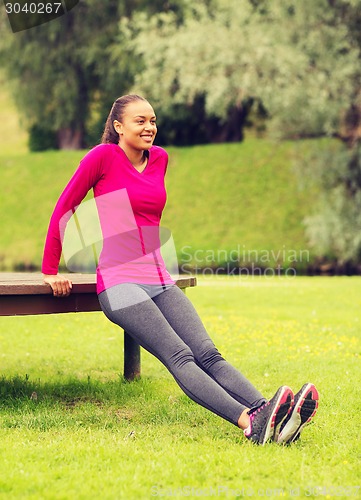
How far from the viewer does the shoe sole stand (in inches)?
175

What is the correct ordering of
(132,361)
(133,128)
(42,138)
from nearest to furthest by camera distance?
(133,128), (132,361), (42,138)

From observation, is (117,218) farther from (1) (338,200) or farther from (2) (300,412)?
(1) (338,200)

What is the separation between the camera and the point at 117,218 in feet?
16.7

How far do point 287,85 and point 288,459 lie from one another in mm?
18144

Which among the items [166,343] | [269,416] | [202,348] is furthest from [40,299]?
[269,416]

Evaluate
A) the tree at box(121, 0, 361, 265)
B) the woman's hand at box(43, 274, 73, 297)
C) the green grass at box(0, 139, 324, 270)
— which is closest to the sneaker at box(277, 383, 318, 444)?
the woman's hand at box(43, 274, 73, 297)

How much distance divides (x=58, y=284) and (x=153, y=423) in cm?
113

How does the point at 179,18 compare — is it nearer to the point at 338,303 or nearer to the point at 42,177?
the point at 42,177

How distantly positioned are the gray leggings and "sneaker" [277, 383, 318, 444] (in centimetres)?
21

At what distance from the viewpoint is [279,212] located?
2678 centimetres

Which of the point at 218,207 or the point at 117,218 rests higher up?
the point at 117,218

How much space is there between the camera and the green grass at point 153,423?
4.03 m

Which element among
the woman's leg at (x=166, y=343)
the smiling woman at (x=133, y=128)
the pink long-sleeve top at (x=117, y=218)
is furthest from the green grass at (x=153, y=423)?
the smiling woman at (x=133, y=128)

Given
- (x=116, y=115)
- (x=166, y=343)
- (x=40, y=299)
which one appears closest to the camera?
(x=166, y=343)
